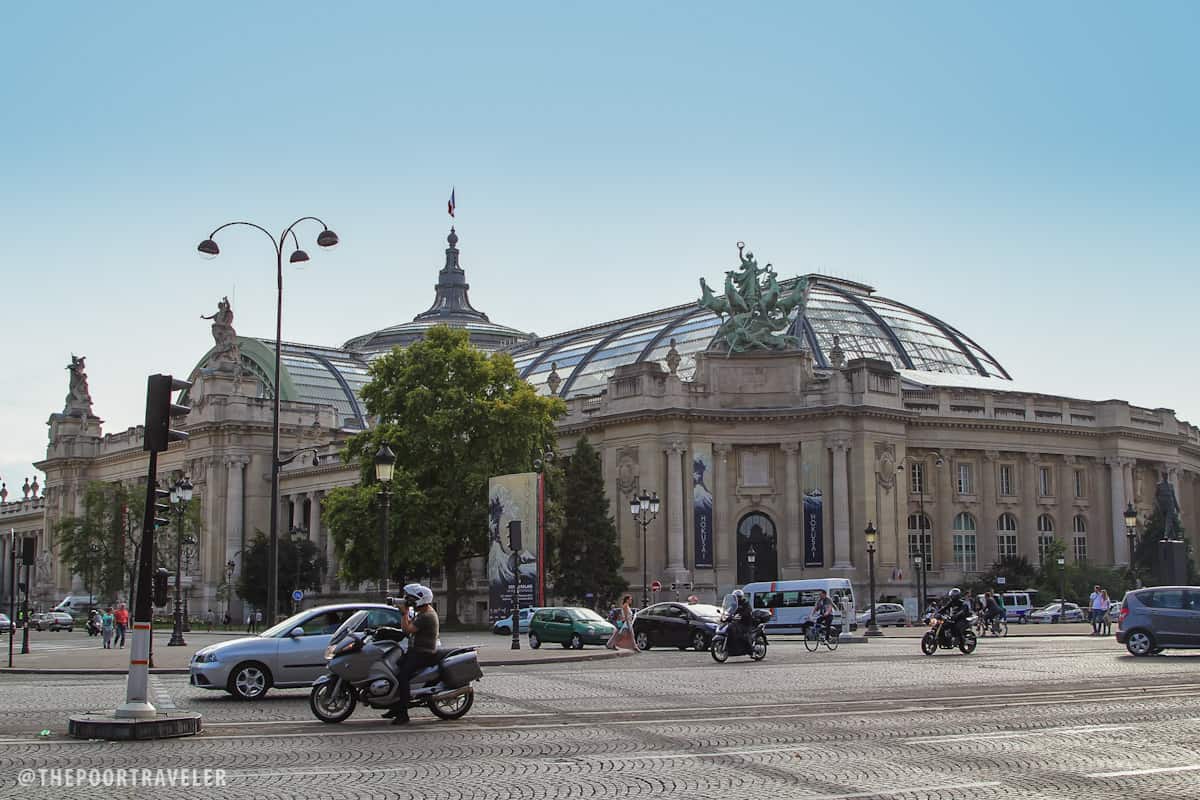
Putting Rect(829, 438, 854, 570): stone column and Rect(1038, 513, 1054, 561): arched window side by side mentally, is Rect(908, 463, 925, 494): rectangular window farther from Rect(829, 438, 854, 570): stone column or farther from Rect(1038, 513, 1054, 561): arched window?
Rect(1038, 513, 1054, 561): arched window

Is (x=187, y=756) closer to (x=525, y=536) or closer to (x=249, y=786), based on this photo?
(x=249, y=786)

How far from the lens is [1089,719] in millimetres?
20281

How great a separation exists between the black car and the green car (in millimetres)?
2280

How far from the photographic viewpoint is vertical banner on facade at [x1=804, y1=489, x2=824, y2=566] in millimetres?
81625

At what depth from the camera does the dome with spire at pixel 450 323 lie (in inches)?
5930

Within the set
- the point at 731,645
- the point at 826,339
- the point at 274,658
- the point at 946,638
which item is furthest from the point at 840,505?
the point at 274,658

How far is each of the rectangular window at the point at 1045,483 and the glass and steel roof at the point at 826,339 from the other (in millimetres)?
13533

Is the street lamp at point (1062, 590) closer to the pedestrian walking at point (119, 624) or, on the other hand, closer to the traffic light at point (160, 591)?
the pedestrian walking at point (119, 624)

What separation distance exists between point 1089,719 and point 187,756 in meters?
12.4

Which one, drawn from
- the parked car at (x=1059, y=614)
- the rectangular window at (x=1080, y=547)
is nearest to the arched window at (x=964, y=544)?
the rectangular window at (x=1080, y=547)

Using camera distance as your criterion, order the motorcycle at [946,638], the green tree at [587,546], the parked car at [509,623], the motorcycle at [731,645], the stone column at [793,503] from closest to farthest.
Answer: the motorcycle at [731,645], the motorcycle at [946,638], the parked car at [509,623], the green tree at [587,546], the stone column at [793,503]

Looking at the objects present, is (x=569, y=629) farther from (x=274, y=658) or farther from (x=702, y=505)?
(x=702, y=505)

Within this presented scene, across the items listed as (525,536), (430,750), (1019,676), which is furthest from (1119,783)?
(525,536)

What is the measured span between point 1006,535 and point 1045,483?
449cm
